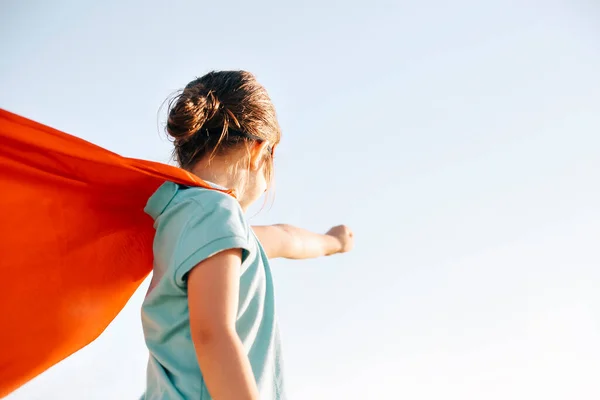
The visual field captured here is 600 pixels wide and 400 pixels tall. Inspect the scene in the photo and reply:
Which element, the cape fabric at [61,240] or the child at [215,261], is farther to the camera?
the cape fabric at [61,240]

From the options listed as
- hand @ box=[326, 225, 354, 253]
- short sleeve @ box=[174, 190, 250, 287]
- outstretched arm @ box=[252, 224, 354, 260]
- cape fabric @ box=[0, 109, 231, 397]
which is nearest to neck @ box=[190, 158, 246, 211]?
cape fabric @ box=[0, 109, 231, 397]

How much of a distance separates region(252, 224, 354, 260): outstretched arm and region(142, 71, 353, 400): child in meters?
0.33

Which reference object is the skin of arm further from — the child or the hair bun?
Answer: the hair bun

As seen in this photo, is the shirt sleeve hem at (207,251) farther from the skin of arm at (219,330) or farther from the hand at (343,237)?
the hand at (343,237)

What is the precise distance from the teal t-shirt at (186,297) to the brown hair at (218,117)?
10.3 inches

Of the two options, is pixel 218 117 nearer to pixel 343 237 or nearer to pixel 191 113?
pixel 191 113

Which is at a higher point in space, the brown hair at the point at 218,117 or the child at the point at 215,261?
the brown hair at the point at 218,117

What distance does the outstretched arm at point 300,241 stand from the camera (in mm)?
3232

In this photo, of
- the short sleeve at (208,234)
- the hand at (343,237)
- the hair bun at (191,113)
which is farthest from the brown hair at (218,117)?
the hand at (343,237)

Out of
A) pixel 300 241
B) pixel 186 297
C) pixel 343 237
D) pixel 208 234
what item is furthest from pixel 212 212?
pixel 343 237

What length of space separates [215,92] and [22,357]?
1.13m

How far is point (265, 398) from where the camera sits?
2469 mm

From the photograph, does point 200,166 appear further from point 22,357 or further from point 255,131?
point 22,357

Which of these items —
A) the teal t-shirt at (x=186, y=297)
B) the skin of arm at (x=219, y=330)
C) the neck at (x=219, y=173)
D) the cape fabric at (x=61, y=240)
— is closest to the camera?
the skin of arm at (x=219, y=330)
